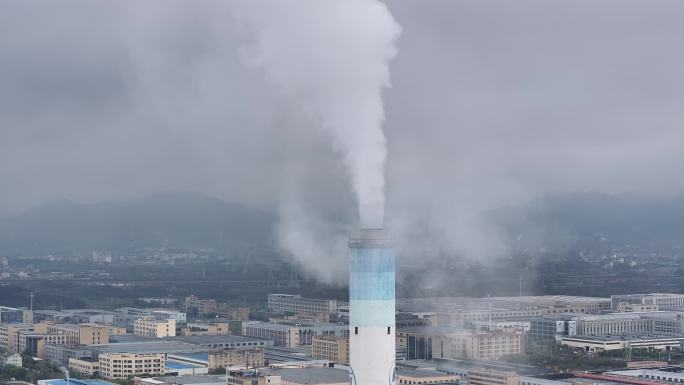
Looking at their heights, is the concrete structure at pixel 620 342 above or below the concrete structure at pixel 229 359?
above

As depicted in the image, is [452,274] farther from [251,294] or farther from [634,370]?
[251,294]

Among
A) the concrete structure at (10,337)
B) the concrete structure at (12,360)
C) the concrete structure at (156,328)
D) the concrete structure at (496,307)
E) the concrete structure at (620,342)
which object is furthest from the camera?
the concrete structure at (156,328)

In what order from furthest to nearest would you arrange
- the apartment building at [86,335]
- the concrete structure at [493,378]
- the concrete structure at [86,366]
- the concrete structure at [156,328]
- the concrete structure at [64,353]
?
the concrete structure at [156,328] < the apartment building at [86,335] < the concrete structure at [64,353] < the concrete structure at [86,366] < the concrete structure at [493,378]

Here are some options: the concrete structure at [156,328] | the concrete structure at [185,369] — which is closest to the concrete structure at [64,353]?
the concrete structure at [185,369]

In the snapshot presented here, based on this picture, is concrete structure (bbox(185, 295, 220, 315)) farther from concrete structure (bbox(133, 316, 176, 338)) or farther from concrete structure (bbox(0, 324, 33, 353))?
concrete structure (bbox(0, 324, 33, 353))

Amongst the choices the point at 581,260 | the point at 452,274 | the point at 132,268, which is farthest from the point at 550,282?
the point at 132,268

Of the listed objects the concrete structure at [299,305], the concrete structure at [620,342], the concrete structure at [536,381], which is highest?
the concrete structure at [299,305]

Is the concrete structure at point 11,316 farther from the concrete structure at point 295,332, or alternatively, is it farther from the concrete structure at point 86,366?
the concrete structure at point 86,366

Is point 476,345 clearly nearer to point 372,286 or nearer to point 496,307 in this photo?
point 496,307

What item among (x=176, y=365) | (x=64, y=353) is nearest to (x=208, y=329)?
(x=64, y=353)
